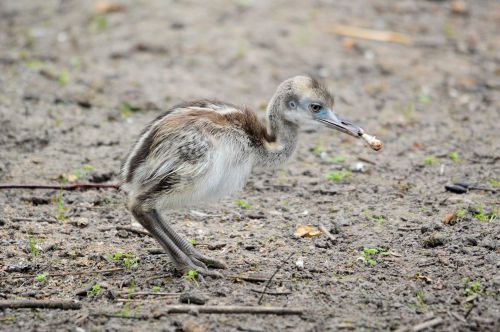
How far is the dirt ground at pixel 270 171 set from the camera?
5758 millimetres

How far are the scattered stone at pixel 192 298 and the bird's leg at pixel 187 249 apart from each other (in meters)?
0.58

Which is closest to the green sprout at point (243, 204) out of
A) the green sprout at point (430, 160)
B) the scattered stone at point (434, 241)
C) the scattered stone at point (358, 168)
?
the scattered stone at point (358, 168)

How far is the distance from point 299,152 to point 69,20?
5415mm

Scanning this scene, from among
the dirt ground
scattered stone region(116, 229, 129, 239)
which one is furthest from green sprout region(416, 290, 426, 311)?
scattered stone region(116, 229, 129, 239)

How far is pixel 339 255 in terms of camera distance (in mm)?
6516

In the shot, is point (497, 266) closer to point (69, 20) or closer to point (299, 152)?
point (299, 152)

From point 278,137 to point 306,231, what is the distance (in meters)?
0.87

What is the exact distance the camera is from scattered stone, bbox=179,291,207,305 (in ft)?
18.5

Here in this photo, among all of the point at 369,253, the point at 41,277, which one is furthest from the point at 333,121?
the point at 41,277

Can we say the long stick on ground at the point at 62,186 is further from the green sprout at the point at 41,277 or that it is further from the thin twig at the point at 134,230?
the green sprout at the point at 41,277

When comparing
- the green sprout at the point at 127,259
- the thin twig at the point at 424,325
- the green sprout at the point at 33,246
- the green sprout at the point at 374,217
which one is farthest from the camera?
the green sprout at the point at 374,217

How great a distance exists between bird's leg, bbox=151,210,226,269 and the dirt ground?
0.69ft

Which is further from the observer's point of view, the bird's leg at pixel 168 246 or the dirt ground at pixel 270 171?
the bird's leg at pixel 168 246

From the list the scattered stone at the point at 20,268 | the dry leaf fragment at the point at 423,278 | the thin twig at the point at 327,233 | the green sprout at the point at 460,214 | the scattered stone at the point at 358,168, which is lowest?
the scattered stone at the point at 358,168
